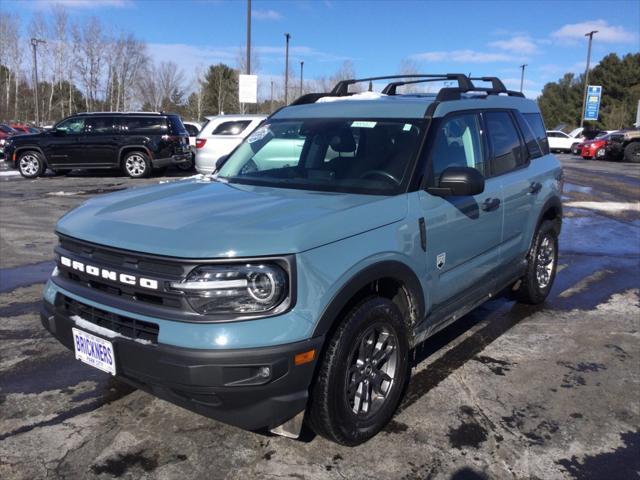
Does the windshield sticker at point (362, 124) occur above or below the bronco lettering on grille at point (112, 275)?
above

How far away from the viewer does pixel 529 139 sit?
16.5ft

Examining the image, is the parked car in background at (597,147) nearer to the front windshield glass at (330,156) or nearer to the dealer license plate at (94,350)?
the front windshield glass at (330,156)

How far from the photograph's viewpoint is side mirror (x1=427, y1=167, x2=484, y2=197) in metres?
3.27

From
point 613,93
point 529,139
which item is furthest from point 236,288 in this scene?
point 613,93

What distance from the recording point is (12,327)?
15.3 ft

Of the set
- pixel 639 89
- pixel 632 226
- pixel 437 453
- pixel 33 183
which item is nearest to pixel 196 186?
pixel 437 453

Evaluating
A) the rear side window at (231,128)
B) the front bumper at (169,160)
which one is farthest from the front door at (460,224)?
the front bumper at (169,160)

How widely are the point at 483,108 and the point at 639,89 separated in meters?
66.1

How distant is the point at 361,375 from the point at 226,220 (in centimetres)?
113

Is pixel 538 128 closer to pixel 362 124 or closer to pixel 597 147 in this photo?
pixel 362 124

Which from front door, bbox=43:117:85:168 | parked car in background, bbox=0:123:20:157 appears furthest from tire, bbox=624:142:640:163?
parked car in background, bbox=0:123:20:157

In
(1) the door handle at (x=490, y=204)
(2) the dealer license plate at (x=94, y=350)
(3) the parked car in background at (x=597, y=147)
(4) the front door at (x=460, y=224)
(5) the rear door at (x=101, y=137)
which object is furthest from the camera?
(3) the parked car in background at (x=597, y=147)

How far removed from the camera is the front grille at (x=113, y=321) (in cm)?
257

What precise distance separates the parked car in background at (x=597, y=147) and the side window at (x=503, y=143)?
27284 millimetres
